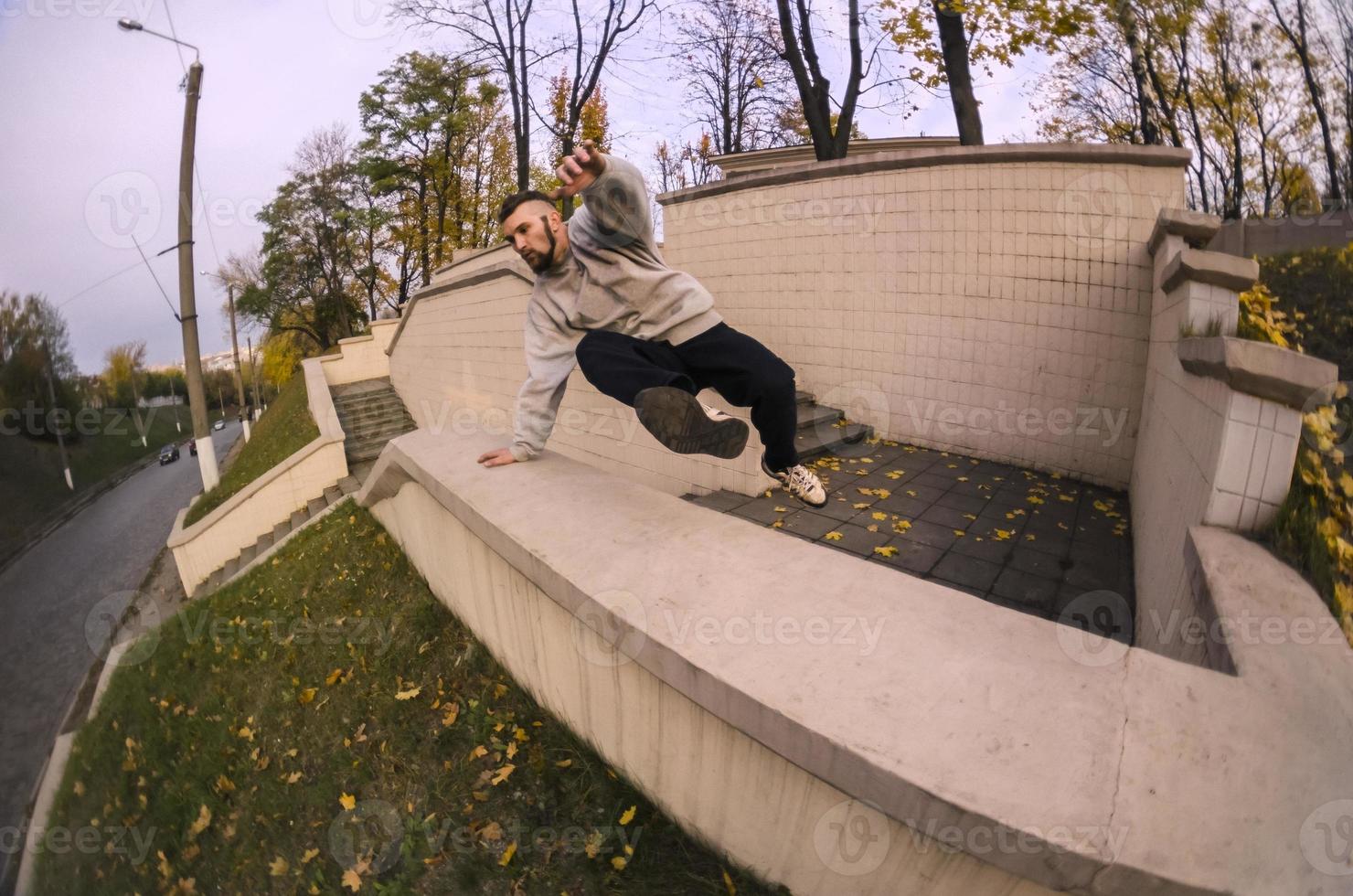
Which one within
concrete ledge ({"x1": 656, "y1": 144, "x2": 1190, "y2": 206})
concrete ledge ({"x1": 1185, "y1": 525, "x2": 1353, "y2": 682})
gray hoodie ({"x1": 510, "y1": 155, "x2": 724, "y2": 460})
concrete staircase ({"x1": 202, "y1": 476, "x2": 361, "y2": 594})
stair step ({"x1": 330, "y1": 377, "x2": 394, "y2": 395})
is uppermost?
concrete ledge ({"x1": 656, "y1": 144, "x2": 1190, "y2": 206})

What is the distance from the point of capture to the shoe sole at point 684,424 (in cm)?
247

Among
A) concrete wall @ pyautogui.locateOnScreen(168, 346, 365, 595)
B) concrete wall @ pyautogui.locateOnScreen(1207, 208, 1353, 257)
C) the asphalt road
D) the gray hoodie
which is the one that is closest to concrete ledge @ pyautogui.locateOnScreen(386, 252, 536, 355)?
the gray hoodie

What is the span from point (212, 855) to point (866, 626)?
12.6 feet

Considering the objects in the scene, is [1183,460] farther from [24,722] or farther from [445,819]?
[24,722]

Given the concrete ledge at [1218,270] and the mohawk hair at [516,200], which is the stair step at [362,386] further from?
the concrete ledge at [1218,270]

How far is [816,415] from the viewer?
21.1ft

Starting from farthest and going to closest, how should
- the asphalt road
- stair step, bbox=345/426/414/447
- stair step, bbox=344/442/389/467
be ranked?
1. stair step, bbox=345/426/414/447
2. stair step, bbox=344/442/389/467
3. the asphalt road

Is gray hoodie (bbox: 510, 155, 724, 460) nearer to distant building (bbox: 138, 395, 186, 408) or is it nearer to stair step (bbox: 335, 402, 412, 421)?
stair step (bbox: 335, 402, 412, 421)

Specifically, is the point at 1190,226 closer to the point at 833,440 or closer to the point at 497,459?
the point at 833,440

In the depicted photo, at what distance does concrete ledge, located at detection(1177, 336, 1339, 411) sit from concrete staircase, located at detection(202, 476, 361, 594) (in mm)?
9262

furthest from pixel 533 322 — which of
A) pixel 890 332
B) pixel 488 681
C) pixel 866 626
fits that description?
pixel 890 332

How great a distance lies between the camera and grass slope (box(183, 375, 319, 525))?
12469 mm

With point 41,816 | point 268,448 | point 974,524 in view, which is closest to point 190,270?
point 268,448

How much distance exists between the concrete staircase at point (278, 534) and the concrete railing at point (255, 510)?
0.13 metres
